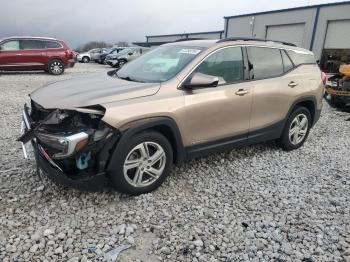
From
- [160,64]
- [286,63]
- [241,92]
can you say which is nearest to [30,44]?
[160,64]

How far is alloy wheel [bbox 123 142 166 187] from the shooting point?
354 centimetres

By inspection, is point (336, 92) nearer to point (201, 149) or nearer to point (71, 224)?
point (201, 149)

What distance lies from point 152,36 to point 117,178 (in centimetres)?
4946

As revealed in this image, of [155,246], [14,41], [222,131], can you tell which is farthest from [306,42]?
[155,246]

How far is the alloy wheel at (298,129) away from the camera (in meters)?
5.42

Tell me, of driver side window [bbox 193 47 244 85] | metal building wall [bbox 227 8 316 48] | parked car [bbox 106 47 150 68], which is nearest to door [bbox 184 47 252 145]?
driver side window [bbox 193 47 244 85]

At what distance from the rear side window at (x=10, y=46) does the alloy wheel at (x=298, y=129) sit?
45.0ft

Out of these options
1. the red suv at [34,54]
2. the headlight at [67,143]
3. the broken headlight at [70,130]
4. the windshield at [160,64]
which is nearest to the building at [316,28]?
the red suv at [34,54]

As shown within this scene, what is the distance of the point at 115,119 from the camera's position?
128 inches

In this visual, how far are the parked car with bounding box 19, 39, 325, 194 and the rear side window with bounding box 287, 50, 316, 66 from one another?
5 centimetres

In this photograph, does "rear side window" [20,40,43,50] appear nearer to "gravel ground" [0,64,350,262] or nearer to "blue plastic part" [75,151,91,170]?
"gravel ground" [0,64,350,262]

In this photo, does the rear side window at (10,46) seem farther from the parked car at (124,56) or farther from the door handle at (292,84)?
the door handle at (292,84)

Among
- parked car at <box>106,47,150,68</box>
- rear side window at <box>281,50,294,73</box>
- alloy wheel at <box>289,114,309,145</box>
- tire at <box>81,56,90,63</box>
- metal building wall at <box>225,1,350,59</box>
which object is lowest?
tire at <box>81,56,90,63</box>

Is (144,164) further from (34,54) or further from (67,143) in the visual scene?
(34,54)
